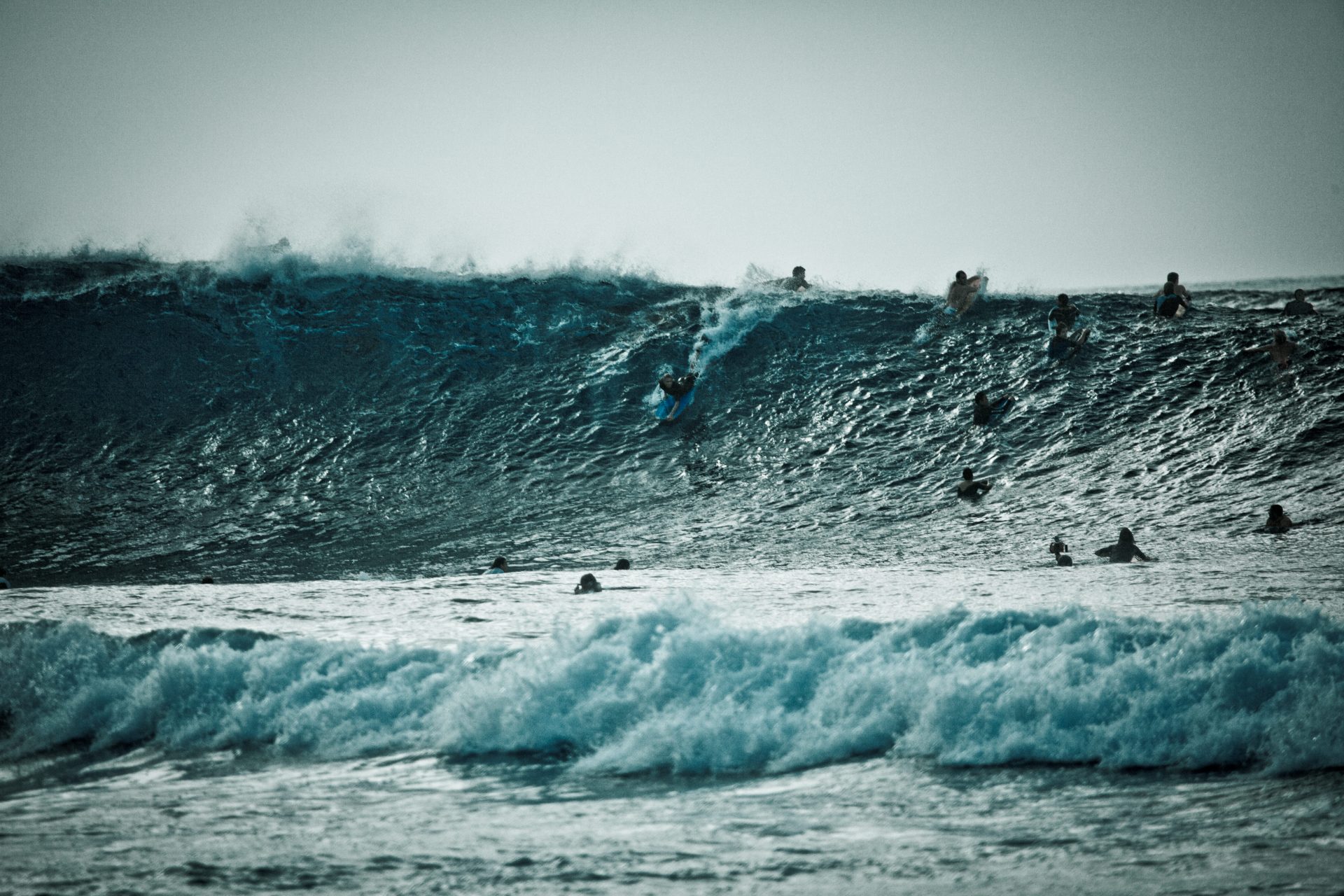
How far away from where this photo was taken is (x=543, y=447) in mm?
16188

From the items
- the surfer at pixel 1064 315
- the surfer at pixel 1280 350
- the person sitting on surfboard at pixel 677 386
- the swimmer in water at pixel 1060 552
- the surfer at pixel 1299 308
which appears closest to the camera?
the swimmer in water at pixel 1060 552

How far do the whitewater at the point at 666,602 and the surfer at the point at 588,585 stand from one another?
33 centimetres

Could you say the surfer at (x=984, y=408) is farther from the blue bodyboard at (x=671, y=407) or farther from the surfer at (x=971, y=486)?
the blue bodyboard at (x=671, y=407)

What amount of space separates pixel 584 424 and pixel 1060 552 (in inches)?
333

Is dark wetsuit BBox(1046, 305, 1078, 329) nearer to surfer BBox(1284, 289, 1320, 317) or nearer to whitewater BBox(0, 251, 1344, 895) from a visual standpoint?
whitewater BBox(0, 251, 1344, 895)

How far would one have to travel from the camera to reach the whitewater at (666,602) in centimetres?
420

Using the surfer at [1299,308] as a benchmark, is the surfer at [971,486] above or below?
below

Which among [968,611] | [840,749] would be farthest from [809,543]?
[840,749]

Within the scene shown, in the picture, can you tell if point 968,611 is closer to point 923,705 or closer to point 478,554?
point 923,705

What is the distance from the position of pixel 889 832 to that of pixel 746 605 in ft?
10.9

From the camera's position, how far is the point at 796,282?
20469mm

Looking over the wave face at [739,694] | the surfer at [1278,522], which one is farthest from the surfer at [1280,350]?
the wave face at [739,694]

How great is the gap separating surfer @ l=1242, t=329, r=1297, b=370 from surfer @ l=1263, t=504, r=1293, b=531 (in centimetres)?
544

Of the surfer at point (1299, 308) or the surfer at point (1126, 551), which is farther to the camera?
the surfer at point (1299, 308)
